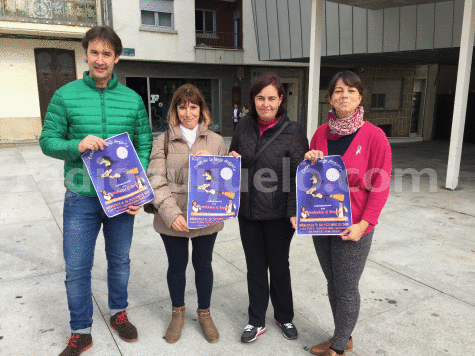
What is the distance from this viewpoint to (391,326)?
281 centimetres

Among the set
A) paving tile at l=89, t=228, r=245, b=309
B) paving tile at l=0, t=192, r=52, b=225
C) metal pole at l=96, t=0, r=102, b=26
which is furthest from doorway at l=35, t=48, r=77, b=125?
paving tile at l=89, t=228, r=245, b=309

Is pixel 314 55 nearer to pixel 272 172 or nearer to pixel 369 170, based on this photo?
pixel 272 172

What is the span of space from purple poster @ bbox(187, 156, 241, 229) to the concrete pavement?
0.93 metres

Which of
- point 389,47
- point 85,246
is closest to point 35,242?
point 85,246

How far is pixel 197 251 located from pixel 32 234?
324cm

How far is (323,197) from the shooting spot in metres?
2.22

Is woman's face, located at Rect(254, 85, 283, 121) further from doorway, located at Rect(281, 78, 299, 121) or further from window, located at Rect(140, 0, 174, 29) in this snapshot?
doorway, located at Rect(281, 78, 299, 121)

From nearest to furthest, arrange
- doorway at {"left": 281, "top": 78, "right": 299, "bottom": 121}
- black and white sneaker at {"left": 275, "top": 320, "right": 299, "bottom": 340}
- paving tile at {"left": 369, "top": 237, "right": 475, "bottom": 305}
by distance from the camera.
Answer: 1. black and white sneaker at {"left": 275, "top": 320, "right": 299, "bottom": 340}
2. paving tile at {"left": 369, "top": 237, "right": 475, "bottom": 305}
3. doorway at {"left": 281, "top": 78, "right": 299, "bottom": 121}

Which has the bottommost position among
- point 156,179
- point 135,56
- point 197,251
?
point 197,251

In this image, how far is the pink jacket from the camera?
209cm

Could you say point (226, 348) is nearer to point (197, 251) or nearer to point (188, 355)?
point (188, 355)

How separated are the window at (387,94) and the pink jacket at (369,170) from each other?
17063 millimetres

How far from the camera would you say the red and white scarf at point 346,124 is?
83.5 inches

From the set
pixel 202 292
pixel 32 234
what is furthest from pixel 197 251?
pixel 32 234
